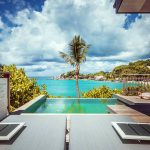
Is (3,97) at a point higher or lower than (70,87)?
higher

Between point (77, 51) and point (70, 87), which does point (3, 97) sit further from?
point (70, 87)

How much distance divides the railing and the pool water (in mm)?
660

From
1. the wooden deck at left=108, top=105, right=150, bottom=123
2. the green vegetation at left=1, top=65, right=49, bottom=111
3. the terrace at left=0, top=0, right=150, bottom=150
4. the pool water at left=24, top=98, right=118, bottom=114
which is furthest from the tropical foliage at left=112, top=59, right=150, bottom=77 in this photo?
the terrace at left=0, top=0, right=150, bottom=150

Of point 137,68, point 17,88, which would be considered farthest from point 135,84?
point 137,68

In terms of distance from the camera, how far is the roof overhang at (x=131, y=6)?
2667mm

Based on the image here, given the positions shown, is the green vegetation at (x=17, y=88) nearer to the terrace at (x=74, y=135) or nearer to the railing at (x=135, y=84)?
the railing at (x=135, y=84)

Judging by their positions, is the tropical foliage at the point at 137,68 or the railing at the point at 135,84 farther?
the tropical foliage at the point at 137,68

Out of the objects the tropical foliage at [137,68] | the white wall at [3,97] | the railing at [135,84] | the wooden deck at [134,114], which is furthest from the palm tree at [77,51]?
the tropical foliage at [137,68]

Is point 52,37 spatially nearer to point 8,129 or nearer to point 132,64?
point 132,64

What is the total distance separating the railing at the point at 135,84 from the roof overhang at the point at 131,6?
246 inches

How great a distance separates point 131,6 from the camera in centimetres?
282

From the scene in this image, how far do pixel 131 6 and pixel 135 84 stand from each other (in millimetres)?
6896

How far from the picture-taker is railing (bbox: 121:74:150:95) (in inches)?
360

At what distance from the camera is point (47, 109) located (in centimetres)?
834
